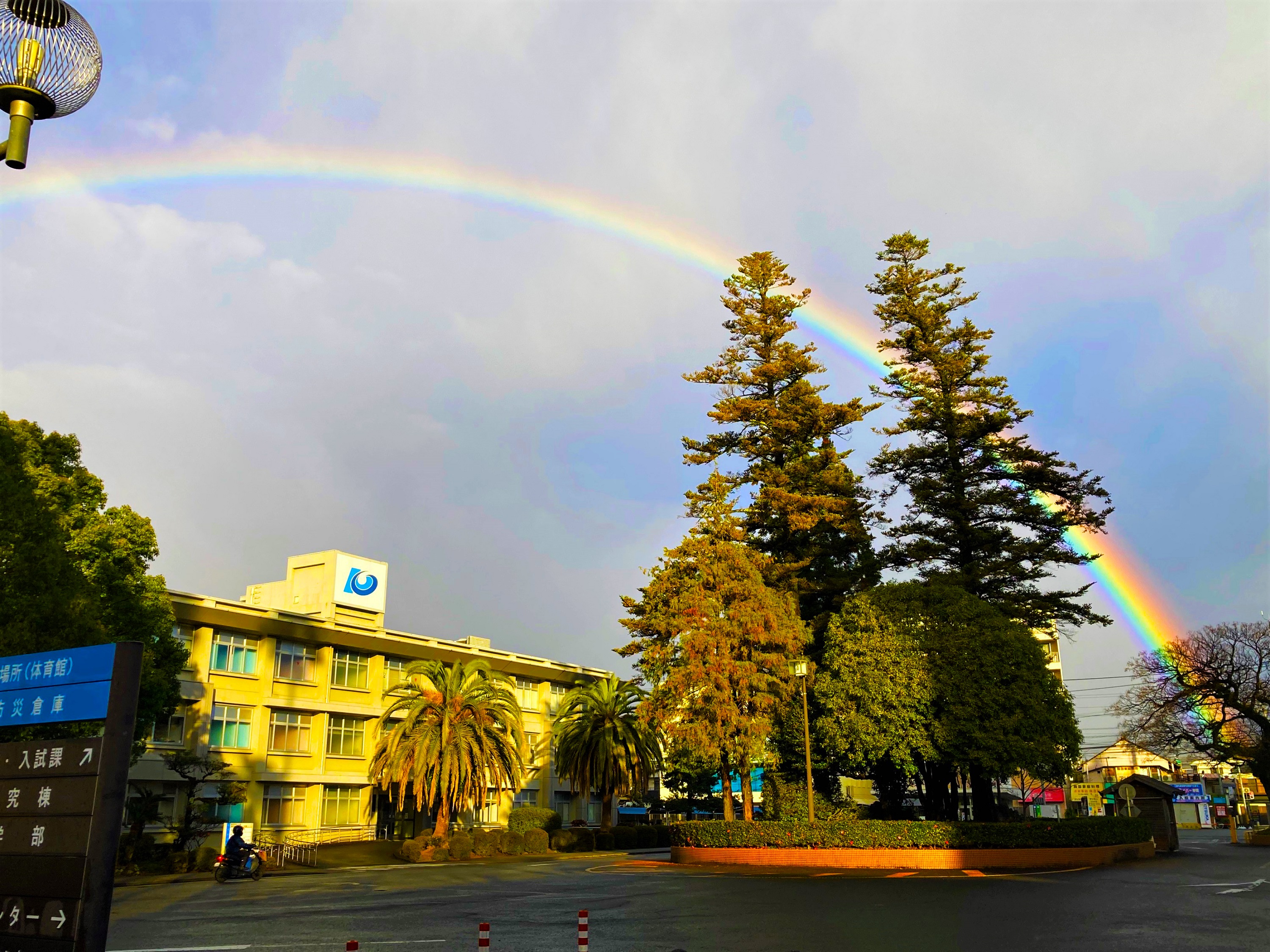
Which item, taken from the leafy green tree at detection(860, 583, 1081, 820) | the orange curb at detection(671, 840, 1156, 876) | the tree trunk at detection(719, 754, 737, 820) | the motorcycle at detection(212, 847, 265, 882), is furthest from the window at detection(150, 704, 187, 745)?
the leafy green tree at detection(860, 583, 1081, 820)

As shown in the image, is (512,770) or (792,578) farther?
(512,770)

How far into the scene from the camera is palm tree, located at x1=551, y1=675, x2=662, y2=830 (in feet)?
177

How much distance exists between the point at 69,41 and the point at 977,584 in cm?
4224

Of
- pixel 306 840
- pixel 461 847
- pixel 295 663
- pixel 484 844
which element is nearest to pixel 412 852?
pixel 461 847

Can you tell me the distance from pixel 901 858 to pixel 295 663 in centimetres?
3632

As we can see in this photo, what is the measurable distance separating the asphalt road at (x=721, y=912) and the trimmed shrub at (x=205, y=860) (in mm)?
7871

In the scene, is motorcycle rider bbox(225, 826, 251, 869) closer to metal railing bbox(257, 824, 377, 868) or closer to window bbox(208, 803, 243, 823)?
metal railing bbox(257, 824, 377, 868)

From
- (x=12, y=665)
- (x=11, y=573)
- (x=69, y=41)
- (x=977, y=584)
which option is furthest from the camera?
(x=977, y=584)

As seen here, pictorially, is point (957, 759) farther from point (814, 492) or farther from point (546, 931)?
point (546, 931)

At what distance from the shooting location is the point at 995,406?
45.5 m

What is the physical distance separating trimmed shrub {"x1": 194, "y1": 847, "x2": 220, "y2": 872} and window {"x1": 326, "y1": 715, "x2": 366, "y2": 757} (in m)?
15.2

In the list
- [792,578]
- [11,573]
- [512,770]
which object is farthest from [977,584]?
[11,573]

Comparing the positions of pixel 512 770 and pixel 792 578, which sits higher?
pixel 792 578

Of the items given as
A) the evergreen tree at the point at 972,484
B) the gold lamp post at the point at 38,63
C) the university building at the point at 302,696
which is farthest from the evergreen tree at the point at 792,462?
the gold lamp post at the point at 38,63
